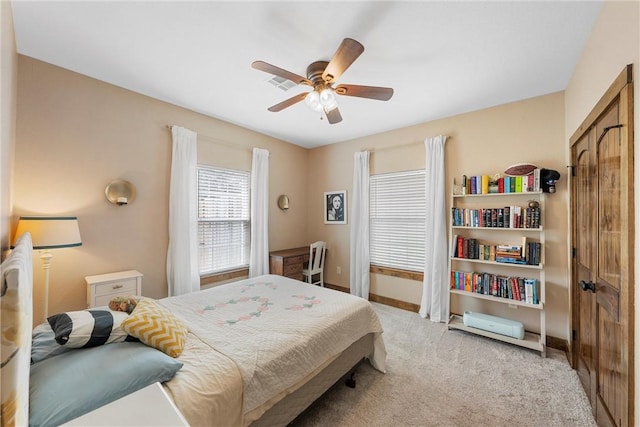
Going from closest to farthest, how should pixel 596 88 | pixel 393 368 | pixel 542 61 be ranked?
pixel 596 88 < pixel 542 61 < pixel 393 368

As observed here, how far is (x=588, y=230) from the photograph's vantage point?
1.94m

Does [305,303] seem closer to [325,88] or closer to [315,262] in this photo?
[325,88]

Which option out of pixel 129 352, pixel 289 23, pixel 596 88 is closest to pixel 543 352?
pixel 596 88

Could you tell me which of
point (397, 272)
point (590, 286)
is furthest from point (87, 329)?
point (397, 272)

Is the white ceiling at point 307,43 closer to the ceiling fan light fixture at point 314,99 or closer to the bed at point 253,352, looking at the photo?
the ceiling fan light fixture at point 314,99

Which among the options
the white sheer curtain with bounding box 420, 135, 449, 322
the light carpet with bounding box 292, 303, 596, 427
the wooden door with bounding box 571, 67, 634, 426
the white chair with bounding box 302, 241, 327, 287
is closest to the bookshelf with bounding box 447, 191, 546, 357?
the white sheer curtain with bounding box 420, 135, 449, 322

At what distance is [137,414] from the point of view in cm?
88

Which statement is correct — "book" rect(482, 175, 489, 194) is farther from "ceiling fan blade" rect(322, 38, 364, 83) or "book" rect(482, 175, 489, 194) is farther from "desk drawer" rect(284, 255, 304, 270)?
"desk drawer" rect(284, 255, 304, 270)

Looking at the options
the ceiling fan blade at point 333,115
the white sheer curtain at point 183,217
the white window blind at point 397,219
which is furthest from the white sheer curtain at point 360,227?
the white sheer curtain at point 183,217

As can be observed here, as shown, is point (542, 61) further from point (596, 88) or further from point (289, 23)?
point (289, 23)

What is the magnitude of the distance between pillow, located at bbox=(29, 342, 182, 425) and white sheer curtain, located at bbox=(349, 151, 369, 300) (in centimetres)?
315

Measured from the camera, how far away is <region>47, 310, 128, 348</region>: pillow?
123 centimetres

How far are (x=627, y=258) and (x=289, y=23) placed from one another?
238 cm

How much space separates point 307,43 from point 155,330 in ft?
7.19
